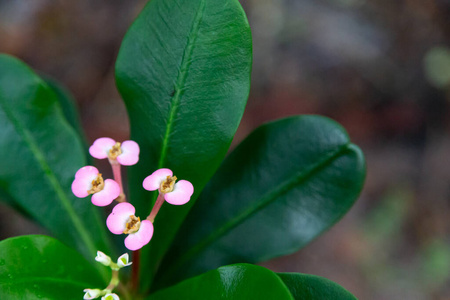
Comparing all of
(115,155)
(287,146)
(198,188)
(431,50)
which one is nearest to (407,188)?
(431,50)

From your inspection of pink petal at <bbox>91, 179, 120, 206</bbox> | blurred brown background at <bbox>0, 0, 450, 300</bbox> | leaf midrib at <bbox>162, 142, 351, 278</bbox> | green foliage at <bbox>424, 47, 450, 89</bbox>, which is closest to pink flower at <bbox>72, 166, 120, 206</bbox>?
pink petal at <bbox>91, 179, 120, 206</bbox>

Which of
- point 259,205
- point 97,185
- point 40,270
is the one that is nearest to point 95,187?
point 97,185

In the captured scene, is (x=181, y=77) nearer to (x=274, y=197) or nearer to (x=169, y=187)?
(x=169, y=187)

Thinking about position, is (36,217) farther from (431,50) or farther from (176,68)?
(431,50)

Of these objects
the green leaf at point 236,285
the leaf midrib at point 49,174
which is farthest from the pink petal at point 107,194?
the leaf midrib at point 49,174

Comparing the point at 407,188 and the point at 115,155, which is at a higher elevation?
the point at 115,155

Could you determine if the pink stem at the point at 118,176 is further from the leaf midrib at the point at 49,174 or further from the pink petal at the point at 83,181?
the leaf midrib at the point at 49,174

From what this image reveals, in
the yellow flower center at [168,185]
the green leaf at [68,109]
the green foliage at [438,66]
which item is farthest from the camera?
the green foliage at [438,66]
